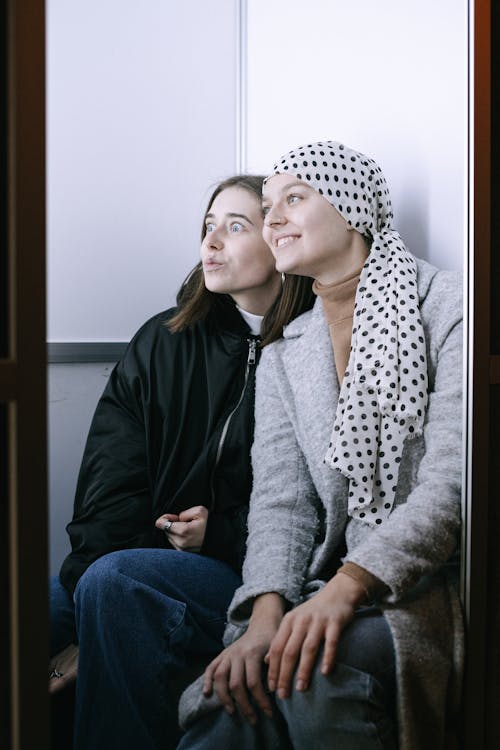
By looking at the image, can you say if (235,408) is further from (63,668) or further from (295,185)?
(63,668)

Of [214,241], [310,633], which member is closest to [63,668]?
[310,633]

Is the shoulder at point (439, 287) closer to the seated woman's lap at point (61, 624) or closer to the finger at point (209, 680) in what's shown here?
the finger at point (209, 680)

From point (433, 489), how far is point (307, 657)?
11.4 inches

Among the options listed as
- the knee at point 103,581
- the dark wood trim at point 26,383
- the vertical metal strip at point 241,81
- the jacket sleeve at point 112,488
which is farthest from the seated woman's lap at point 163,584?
the vertical metal strip at point 241,81

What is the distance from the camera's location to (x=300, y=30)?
5.82ft

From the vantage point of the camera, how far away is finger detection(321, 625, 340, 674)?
3.25ft

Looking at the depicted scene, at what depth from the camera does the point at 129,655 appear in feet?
3.94

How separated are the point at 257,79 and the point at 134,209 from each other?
0.45 m

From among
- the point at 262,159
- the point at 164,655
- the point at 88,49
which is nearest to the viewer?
the point at 164,655

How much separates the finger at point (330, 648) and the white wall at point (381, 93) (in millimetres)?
649

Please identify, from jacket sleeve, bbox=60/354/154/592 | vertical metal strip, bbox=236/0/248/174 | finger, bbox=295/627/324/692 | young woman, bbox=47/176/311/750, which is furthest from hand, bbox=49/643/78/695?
vertical metal strip, bbox=236/0/248/174

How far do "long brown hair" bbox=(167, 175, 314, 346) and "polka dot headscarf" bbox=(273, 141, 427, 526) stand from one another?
19 centimetres

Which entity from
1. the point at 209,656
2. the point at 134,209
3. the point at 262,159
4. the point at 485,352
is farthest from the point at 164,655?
the point at 262,159

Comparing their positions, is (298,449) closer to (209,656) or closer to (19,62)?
(209,656)
